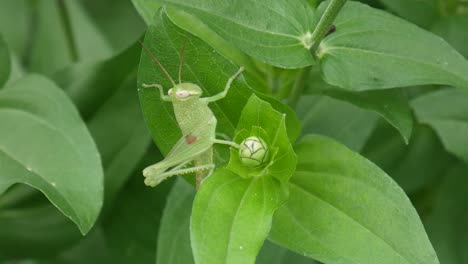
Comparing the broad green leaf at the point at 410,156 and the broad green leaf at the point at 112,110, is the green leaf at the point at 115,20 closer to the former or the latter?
the broad green leaf at the point at 112,110

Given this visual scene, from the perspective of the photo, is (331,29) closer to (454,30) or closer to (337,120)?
(337,120)

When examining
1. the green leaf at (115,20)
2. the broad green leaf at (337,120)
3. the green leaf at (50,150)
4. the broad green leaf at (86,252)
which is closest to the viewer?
the green leaf at (50,150)

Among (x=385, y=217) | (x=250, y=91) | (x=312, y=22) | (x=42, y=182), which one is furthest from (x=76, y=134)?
(x=385, y=217)

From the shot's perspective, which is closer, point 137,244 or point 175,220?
point 175,220

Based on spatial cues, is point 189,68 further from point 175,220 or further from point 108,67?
point 108,67

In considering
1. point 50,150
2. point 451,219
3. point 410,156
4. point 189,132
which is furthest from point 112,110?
point 451,219

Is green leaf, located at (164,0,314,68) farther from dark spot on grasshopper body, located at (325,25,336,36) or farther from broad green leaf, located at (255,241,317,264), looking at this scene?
broad green leaf, located at (255,241,317,264)

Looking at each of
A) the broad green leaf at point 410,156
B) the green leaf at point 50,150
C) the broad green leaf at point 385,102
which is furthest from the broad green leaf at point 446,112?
the green leaf at point 50,150
